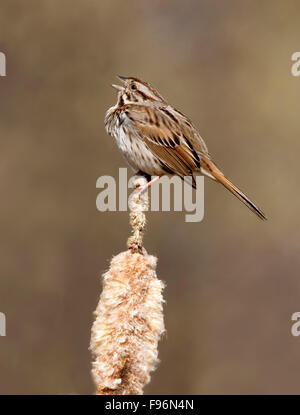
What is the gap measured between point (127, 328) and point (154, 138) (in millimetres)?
2442

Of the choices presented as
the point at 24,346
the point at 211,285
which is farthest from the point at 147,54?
the point at 24,346

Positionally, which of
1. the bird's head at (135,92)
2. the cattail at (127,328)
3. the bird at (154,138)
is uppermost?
the bird's head at (135,92)

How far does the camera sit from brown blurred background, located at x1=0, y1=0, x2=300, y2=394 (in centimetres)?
598

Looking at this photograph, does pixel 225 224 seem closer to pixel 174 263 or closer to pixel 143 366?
pixel 174 263

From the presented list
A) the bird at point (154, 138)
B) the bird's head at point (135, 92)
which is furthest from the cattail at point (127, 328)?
the bird's head at point (135, 92)

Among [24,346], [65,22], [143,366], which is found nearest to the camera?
[143,366]

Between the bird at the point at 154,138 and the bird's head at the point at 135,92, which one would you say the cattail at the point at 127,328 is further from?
the bird's head at the point at 135,92

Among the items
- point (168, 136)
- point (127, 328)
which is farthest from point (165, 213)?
point (127, 328)

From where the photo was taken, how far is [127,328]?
7.75 feet

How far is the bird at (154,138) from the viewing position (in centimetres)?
455

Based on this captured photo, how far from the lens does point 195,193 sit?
20.6 ft

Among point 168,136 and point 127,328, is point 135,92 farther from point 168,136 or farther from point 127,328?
point 127,328

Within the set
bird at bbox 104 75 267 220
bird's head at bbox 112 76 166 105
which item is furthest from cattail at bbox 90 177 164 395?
bird's head at bbox 112 76 166 105

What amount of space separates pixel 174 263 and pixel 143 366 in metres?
3.85
